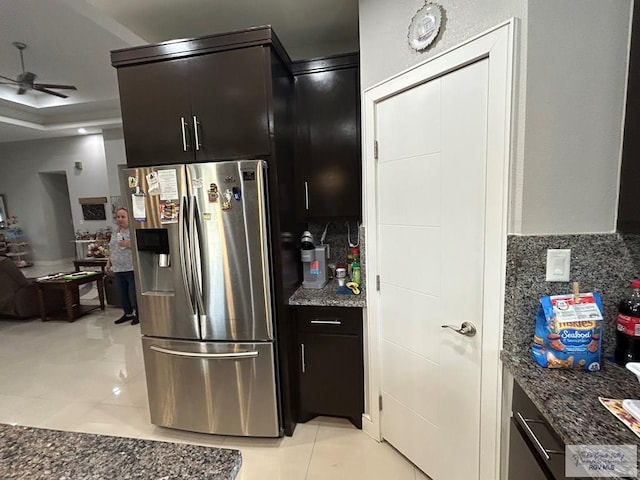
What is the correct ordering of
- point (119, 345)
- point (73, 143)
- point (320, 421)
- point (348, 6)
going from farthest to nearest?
point (73, 143)
point (119, 345)
point (320, 421)
point (348, 6)

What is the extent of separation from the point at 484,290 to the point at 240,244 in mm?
1300

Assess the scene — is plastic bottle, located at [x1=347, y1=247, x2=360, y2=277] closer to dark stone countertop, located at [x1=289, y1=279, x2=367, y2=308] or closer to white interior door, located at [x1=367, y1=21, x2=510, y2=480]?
dark stone countertop, located at [x1=289, y1=279, x2=367, y2=308]

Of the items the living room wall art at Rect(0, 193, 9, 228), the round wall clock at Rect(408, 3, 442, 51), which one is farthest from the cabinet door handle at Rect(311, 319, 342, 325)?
the living room wall art at Rect(0, 193, 9, 228)

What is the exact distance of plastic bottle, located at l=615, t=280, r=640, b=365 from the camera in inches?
43.2

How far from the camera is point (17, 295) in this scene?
4.28 m

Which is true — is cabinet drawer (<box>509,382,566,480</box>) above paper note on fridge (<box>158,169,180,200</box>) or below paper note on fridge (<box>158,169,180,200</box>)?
below

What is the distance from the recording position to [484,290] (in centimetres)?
133

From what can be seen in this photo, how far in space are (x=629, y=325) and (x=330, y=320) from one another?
1417mm

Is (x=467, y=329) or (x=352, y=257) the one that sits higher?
(x=352, y=257)

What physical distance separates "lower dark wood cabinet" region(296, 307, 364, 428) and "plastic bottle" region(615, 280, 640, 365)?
1.21 metres

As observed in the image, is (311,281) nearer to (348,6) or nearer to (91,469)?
(91,469)

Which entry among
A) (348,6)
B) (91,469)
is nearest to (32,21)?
(348,6)

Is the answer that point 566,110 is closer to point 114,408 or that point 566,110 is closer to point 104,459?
point 104,459

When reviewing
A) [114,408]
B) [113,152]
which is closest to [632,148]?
[114,408]
